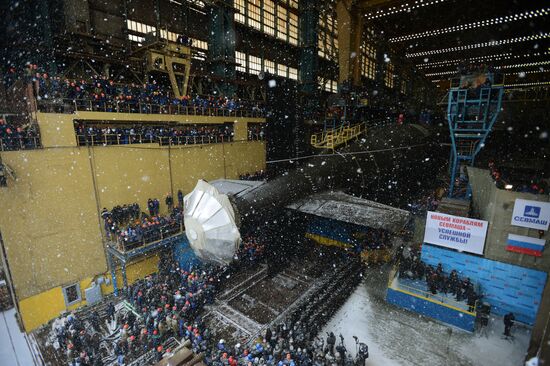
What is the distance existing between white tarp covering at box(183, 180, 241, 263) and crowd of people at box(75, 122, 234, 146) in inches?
335

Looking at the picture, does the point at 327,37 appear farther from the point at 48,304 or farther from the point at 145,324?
the point at 48,304

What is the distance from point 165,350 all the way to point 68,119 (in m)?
11.5

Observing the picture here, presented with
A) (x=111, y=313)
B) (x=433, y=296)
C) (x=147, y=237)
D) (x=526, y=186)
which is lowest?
(x=111, y=313)

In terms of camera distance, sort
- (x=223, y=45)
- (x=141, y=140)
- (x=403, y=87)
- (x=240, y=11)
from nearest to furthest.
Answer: (x=141, y=140), (x=223, y=45), (x=240, y=11), (x=403, y=87)

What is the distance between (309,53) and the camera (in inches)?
1123

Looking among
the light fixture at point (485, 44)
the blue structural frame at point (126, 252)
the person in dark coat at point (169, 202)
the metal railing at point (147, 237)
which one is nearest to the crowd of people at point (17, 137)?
the metal railing at point (147, 237)

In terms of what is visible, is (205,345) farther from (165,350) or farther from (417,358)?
(417,358)

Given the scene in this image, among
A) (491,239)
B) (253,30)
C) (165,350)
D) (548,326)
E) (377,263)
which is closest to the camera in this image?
(548,326)

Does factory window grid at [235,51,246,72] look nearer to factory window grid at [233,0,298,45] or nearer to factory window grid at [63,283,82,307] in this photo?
factory window grid at [233,0,298,45]

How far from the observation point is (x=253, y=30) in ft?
78.3

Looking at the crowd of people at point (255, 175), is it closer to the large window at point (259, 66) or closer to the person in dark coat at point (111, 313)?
the large window at point (259, 66)

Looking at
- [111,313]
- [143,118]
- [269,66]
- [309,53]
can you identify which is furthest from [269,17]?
[111,313]

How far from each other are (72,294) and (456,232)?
63.0ft

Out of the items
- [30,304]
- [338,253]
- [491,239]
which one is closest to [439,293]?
[491,239]
